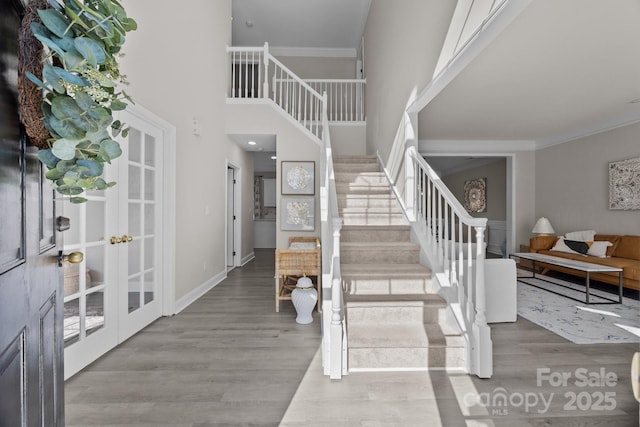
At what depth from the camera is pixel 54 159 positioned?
1.97ft

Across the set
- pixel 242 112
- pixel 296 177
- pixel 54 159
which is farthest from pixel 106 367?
pixel 242 112

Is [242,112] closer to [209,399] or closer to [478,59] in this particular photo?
[478,59]

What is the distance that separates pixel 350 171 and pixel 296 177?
98cm

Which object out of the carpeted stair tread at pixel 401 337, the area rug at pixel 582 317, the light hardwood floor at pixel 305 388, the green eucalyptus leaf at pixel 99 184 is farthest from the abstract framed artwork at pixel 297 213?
the green eucalyptus leaf at pixel 99 184

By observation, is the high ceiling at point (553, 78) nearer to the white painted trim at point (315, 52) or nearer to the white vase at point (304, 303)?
the white vase at point (304, 303)

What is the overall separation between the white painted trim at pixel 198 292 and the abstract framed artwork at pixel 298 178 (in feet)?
5.82

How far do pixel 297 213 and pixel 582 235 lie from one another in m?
4.85

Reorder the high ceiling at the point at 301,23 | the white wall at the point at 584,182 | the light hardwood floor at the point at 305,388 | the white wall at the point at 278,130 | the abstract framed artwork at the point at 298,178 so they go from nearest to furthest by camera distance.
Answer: the light hardwood floor at the point at 305,388 → the white wall at the point at 584,182 → the white wall at the point at 278,130 → the abstract framed artwork at the point at 298,178 → the high ceiling at the point at 301,23

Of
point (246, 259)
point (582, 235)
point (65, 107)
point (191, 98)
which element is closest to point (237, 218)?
point (246, 259)

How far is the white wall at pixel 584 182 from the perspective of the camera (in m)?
4.56

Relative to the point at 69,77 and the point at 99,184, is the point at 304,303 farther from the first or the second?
the point at 69,77

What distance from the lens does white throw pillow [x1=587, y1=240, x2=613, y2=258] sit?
14.4 ft

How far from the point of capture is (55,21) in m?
0.53

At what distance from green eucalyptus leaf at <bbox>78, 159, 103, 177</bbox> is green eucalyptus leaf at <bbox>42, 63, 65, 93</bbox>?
135mm
